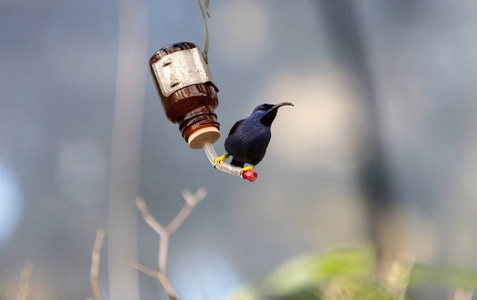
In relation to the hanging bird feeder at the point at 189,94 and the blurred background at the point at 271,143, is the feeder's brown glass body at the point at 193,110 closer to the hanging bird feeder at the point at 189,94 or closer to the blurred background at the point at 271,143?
the hanging bird feeder at the point at 189,94

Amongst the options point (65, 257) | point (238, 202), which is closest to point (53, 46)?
point (65, 257)

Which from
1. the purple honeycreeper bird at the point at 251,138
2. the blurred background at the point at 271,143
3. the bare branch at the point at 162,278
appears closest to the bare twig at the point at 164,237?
the bare branch at the point at 162,278

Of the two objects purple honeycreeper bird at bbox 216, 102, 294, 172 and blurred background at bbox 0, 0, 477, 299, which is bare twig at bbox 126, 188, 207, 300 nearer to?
purple honeycreeper bird at bbox 216, 102, 294, 172

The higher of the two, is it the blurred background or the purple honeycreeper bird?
the purple honeycreeper bird

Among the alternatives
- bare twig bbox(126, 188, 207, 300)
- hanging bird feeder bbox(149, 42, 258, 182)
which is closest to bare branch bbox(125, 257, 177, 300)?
bare twig bbox(126, 188, 207, 300)

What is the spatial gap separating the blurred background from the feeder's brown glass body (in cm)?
87

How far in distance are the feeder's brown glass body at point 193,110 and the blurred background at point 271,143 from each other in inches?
34.3

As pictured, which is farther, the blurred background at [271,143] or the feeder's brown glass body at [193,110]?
the blurred background at [271,143]

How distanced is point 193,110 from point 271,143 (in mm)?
1033

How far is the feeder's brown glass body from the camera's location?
0.38 metres

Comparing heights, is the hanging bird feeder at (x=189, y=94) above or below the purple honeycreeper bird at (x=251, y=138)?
above

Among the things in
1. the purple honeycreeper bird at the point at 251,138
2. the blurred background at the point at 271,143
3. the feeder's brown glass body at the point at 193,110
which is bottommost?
the blurred background at the point at 271,143

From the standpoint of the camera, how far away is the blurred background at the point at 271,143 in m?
1.31

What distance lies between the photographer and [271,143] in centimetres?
141
